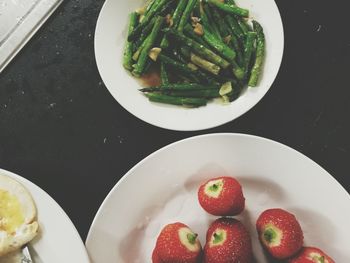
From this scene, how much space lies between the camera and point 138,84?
1630 millimetres

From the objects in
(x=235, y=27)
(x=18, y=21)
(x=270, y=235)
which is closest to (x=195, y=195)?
(x=270, y=235)

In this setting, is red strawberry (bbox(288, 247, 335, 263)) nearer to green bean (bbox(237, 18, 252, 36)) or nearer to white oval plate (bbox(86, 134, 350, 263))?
white oval plate (bbox(86, 134, 350, 263))

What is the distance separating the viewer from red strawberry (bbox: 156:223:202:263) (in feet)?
4.45

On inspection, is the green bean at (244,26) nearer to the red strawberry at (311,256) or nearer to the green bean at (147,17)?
the green bean at (147,17)

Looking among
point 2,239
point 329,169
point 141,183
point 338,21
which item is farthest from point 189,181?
point 338,21

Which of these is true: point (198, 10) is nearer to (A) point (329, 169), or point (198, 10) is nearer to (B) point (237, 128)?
(B) point (237, 128)

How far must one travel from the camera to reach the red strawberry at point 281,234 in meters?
1.35

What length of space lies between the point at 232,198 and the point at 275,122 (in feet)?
1.23

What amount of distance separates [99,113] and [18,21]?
0.46 metres

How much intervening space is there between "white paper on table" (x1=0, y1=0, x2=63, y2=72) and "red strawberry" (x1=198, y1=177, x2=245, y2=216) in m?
0.86

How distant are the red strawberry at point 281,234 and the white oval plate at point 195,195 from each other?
9 centimetres

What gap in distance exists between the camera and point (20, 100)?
1678mm

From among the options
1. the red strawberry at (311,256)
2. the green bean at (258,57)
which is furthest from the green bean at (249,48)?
the red strawberry at (311,256)

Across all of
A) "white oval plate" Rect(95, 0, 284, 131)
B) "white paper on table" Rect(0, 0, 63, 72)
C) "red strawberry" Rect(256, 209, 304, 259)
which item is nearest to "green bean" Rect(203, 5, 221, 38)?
"white oval plate" Rect(95, 0, 284, 131)
